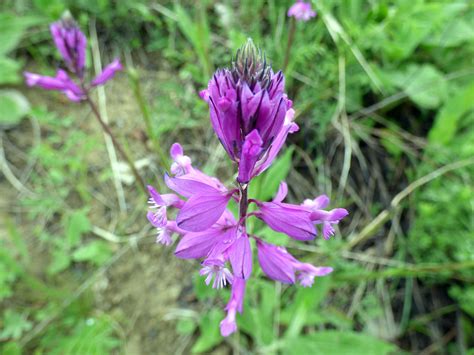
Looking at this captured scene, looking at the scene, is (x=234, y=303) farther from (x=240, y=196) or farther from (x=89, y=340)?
(x=89, y=340)

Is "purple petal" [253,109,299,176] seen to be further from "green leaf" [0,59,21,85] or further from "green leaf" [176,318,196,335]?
"green leaf" [0,59,21,85]

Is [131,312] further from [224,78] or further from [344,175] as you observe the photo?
[224,78]

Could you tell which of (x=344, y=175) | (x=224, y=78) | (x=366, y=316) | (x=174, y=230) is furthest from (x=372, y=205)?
(x=224, y=78)

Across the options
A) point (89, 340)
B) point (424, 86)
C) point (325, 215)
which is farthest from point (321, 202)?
point (424, 86)

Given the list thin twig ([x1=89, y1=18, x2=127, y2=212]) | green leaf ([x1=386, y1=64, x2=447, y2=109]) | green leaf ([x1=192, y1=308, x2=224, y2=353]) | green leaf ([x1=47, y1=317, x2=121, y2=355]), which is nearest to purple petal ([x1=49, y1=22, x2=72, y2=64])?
thin twig ([x1=89, y1=18, x2=127, y2=212])

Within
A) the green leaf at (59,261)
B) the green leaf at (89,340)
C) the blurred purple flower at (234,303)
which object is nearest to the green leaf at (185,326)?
the green leaf at (89,340)

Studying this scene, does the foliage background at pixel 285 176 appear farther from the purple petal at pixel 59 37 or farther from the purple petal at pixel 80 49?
the purple petal at pixel 59 37
